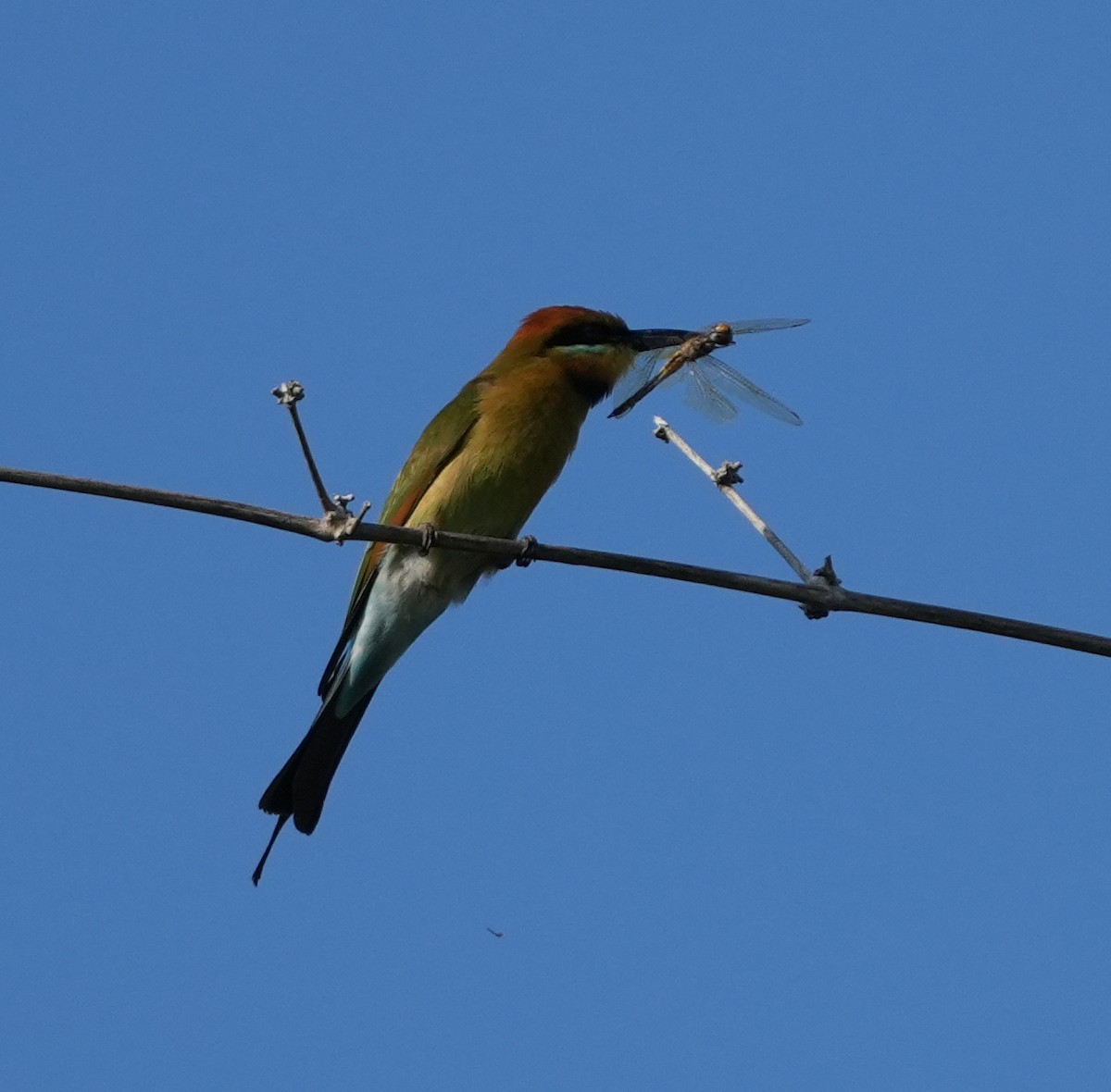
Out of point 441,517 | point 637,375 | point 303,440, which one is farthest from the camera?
point 637,375

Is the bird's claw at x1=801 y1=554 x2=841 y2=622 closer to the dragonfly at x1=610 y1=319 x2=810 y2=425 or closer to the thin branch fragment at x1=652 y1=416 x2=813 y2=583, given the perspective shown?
the thin branch fragment at x1=652 y1=416 x2=813 y2=583

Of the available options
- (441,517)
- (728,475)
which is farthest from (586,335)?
(728,475)

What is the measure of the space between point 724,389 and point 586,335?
1.60 feet

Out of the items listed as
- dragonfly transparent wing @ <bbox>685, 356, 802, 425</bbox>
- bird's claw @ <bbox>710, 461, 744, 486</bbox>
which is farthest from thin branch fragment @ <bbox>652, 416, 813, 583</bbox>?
dragonfly transparent wing @ <bbox>685, 356, 802, 425</bbox>

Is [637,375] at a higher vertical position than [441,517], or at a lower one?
higher

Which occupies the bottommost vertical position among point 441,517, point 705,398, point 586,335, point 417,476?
point 441,517

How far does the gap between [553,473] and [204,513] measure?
1.74m

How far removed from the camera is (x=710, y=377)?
3754 millimetres

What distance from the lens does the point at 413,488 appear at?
3781mm

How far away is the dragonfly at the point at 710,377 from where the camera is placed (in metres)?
3.66

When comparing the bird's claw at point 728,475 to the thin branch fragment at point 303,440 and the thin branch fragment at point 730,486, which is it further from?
the thin branch fragment at point 303,440

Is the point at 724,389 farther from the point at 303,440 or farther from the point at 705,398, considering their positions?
the point at 303,440

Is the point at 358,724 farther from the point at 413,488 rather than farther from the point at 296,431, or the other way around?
the point at 296,431

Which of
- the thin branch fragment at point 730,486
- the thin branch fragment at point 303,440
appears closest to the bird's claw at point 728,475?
the thin branch fragment at point 730,486
